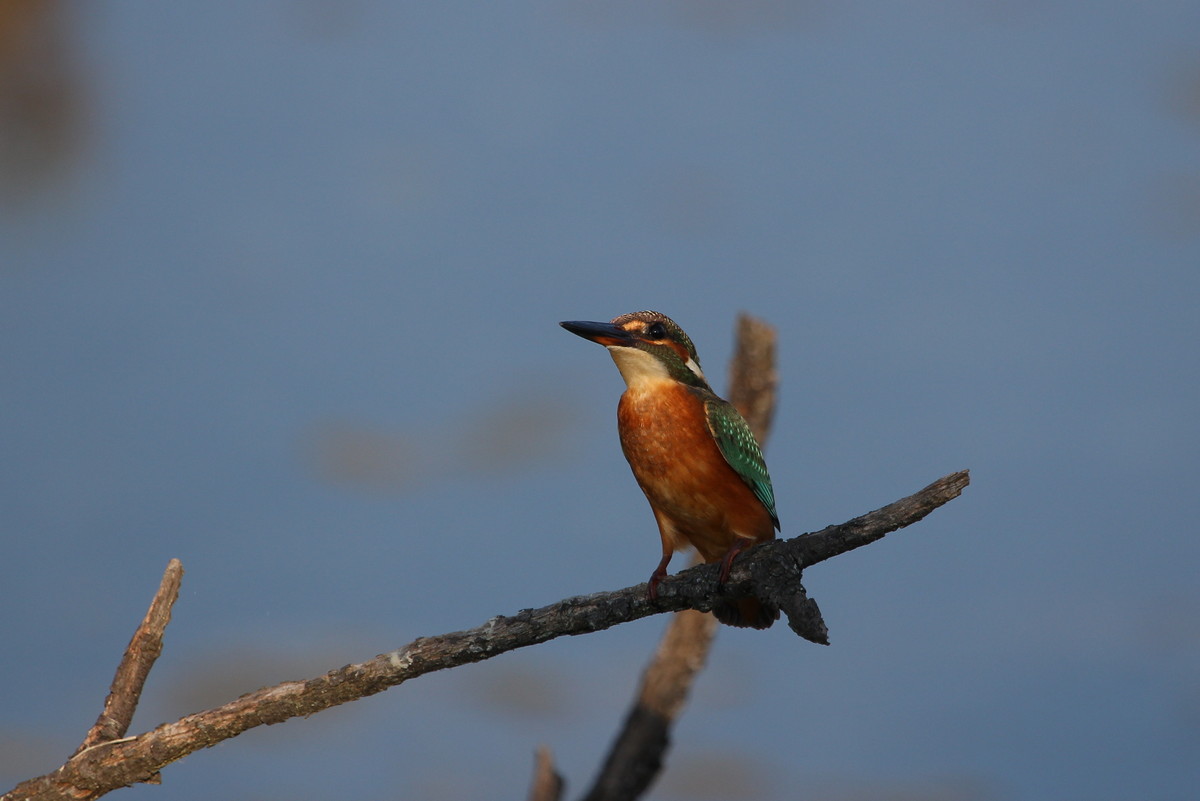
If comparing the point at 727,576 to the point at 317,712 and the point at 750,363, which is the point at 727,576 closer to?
the point at 317,712

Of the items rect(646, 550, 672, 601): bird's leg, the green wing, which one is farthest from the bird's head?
rect(646, 550, 672, 601): bird's leg

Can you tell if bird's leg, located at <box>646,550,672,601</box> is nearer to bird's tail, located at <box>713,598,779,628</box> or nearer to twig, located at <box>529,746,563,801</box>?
bird's tail, located at <box>713,598,779,628</box>

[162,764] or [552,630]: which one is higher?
[552,630]

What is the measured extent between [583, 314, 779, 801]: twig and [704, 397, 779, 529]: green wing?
166 centimetres

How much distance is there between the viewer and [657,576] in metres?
4.01

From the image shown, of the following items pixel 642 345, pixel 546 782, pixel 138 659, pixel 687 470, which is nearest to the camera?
pixel 138 659

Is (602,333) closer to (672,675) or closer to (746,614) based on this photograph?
(746,614)

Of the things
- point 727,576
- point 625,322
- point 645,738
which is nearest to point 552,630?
point 727,576

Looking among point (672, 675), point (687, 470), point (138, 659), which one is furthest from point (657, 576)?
point (672, 675)

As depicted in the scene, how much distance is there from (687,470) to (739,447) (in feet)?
0.72

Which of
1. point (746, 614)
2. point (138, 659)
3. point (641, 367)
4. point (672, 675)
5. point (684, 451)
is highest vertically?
point (641, 367)

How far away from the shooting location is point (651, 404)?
14.1 ft

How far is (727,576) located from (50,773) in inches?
91.1

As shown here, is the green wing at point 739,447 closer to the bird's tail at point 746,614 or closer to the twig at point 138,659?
the bird's tail at point 746,614
